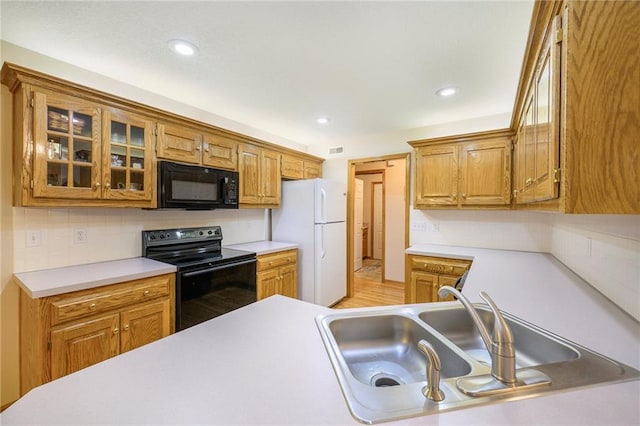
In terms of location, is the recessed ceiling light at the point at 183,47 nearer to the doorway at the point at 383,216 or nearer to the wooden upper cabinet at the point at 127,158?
the wooden upper cabinet at the point at 127,158

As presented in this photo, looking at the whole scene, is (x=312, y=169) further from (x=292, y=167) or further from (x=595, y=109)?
(x=595, y=109)

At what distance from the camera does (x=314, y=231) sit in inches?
133

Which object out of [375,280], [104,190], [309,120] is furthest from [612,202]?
[375,280]

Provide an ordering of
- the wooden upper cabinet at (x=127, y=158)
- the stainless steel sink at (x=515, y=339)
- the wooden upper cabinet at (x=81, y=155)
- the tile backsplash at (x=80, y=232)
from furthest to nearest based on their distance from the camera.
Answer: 1. the wooden upper cabinet at (x=127, y=158)
2. the tile backsplash at (x=80, y=232)
3. the wooden upper cabinet at (x=81, y=155)
4. the stainless steel sink at (x=515, y=339)

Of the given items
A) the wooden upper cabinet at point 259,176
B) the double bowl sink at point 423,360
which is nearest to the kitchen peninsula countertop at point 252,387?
the double bowl sink at point 423,360

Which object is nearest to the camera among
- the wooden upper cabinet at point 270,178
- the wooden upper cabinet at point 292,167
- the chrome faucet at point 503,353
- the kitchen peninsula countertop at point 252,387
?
the kitchen peninsula countertop at point 252,387

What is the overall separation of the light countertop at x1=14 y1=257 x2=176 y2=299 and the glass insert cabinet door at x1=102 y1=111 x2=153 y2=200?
0.54m

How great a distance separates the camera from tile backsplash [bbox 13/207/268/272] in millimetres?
1836

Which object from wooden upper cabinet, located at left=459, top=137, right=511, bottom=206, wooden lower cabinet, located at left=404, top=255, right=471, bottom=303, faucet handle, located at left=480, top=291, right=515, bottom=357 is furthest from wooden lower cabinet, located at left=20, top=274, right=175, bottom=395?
wooden upper cabinet, located at left=459, top=137, right=511, bottom=206

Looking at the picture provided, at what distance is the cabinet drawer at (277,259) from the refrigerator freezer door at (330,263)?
11.5 inches

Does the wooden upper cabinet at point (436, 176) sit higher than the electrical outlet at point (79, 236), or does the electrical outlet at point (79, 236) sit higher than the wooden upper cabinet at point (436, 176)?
the wooden upper cabinet at point (436, 176)

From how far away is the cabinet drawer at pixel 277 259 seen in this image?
9.56ft

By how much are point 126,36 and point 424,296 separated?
334 cm

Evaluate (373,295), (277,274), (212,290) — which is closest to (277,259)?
(277,274)
